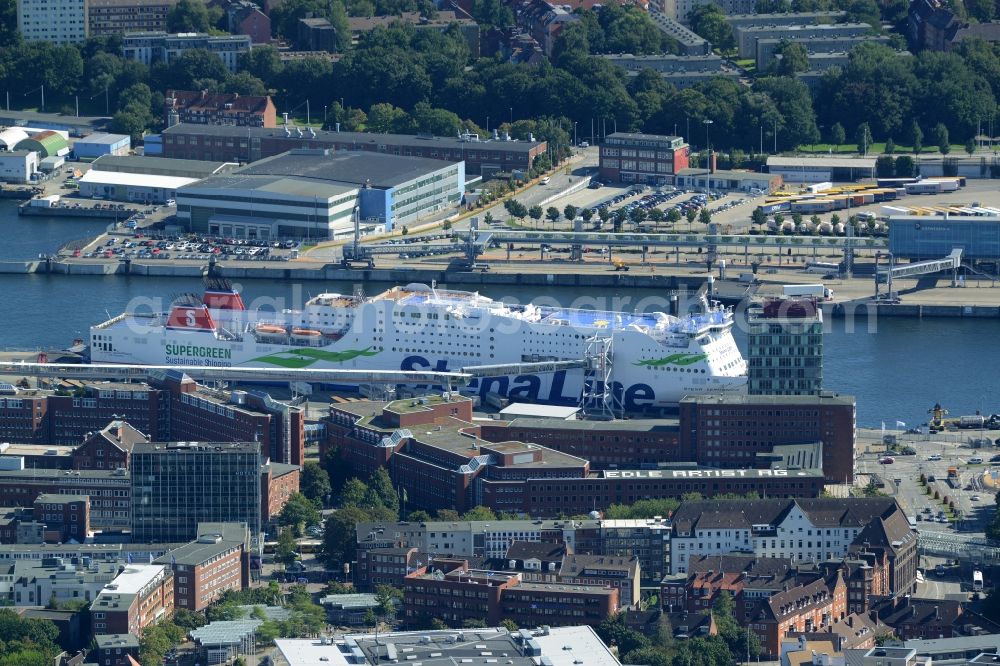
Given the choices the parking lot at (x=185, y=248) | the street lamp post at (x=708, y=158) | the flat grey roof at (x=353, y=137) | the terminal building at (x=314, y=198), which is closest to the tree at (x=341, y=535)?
the parking lot at (x=185, y=248)

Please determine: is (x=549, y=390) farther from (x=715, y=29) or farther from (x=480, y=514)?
(x=715, y=29)

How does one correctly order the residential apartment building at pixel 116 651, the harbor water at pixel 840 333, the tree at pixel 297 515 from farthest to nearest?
the harbor water at pixel 840 333 → the tree at pixel 297 515 → the residential apartment building at pixel 116 651

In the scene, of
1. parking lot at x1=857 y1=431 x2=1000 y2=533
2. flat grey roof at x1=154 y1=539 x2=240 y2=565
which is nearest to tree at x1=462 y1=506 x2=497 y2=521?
flat grey roof at x1=154 y1=539 x2=240 y2=565

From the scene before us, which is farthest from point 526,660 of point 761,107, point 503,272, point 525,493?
point 761,107

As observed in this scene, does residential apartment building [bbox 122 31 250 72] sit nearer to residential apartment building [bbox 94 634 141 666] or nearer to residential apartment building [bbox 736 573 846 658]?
residential apartment building [bbox 736 573 846 658]

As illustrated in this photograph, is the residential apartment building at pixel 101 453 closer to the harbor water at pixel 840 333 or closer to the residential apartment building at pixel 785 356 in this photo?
the harbor water at pixel 840 333

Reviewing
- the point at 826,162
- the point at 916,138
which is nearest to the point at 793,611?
the point at 826,162
